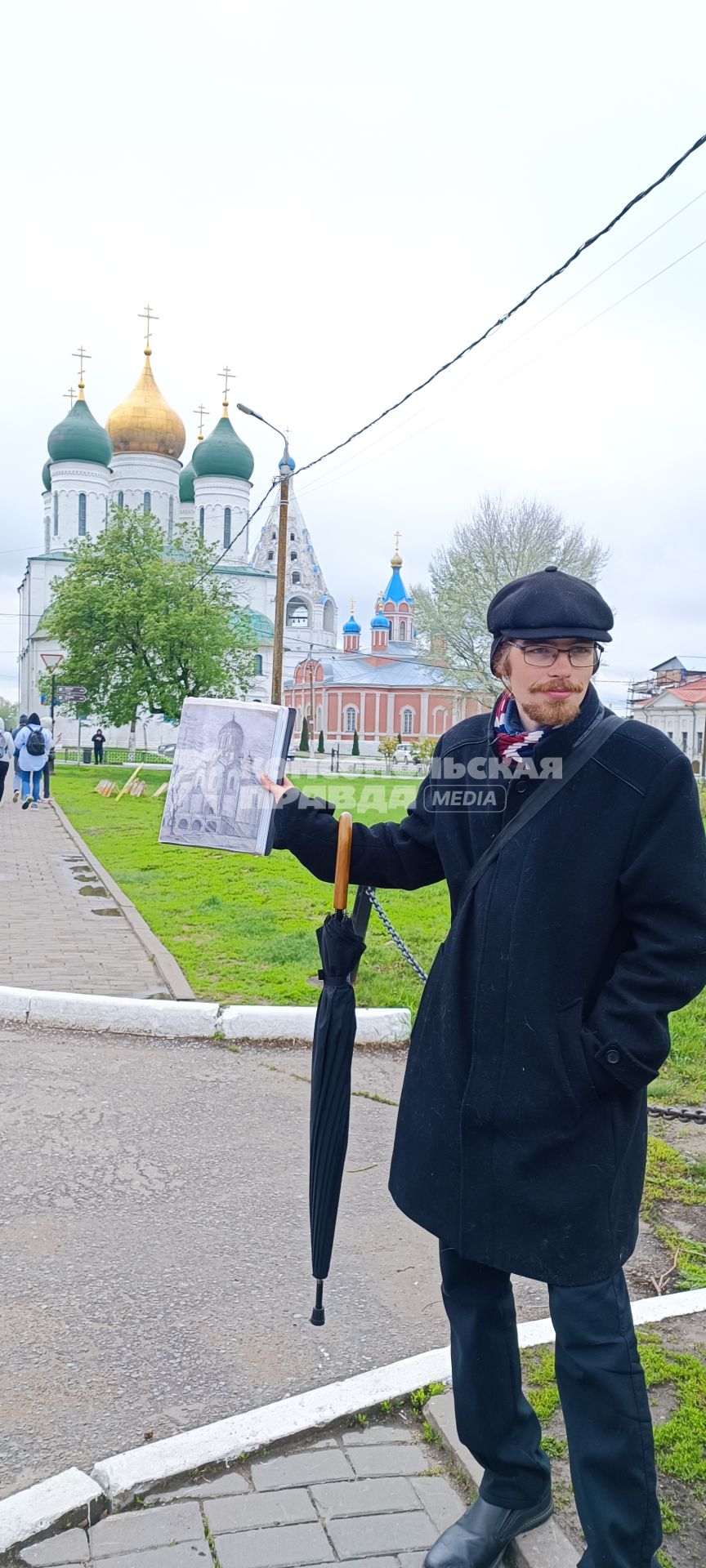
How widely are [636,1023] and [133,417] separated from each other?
203 ft

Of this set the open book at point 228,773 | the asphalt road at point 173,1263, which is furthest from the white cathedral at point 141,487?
the open book at point 228,773

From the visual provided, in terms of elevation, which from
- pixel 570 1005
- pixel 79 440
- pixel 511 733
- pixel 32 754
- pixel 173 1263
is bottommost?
pixel 173 1263

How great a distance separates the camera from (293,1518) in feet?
8.02

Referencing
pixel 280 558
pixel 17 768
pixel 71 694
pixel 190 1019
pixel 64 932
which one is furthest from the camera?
pixel 71 694

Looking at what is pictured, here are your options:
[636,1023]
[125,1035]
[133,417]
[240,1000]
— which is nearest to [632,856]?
[636,1023]

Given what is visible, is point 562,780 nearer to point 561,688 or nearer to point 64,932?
point 561,688

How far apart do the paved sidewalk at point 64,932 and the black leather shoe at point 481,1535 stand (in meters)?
4.86

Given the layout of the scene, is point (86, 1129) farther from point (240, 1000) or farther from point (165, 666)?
point (165, 666)

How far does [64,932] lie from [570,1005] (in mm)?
7584

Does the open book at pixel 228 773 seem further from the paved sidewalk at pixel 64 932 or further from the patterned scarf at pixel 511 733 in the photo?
the paved sidewalk at pixel 64 932

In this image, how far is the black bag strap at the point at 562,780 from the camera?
2156 mm

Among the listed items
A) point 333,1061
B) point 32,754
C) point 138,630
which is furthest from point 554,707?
point 138,630

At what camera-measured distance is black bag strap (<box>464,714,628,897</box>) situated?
216 centimetres

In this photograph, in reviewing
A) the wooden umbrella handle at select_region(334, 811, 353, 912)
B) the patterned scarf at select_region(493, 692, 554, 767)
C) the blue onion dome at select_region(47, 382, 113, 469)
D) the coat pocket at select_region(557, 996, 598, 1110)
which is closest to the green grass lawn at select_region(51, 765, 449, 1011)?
the wooden umbrella handle at select_region(334, 811, 353, 912)
